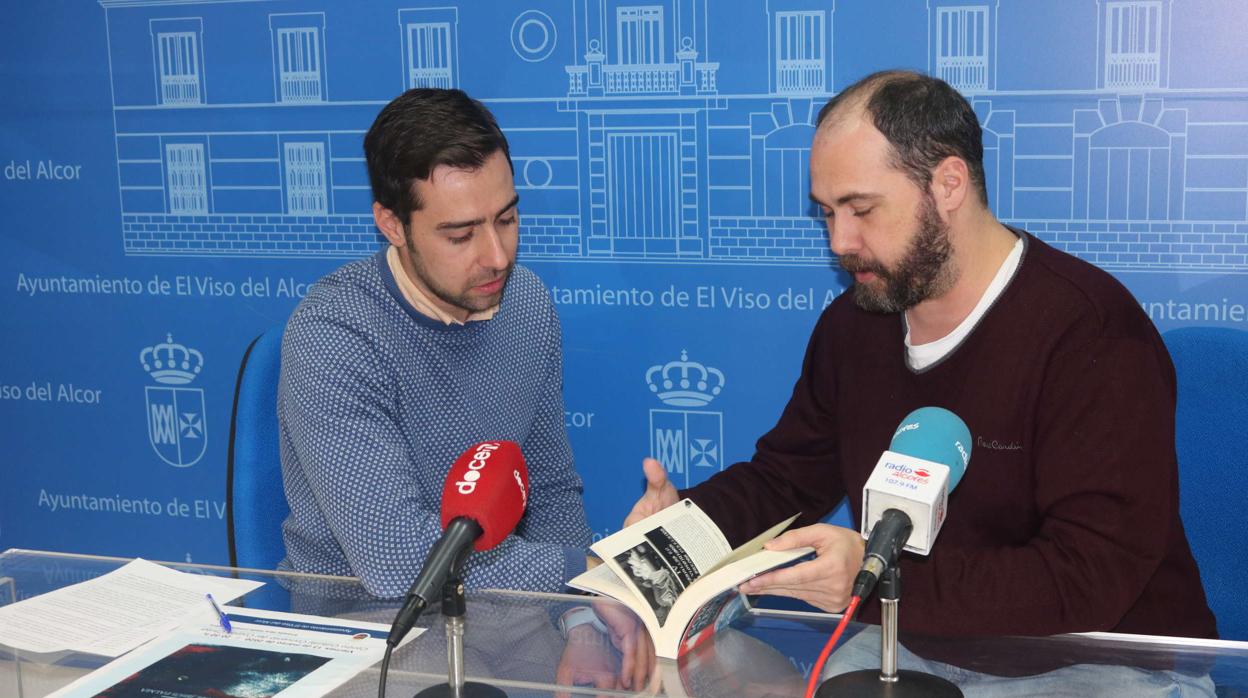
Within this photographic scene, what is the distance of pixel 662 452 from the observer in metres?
3.27

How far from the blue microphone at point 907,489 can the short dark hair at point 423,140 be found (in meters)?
1.16

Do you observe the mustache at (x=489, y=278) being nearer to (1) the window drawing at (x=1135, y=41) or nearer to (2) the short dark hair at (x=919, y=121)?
(2) the short dark hair at (x=919, y=121)

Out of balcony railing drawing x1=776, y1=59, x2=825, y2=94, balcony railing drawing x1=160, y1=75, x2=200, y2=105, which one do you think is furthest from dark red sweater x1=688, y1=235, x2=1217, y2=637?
balcony railing drawing x1=160, y1=75, x2=200, y2=105

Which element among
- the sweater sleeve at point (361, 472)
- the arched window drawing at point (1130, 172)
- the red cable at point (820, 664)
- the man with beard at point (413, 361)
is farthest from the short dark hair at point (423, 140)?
the arched window drawing at point (1130, 172)

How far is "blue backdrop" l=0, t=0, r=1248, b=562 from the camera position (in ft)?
9.05

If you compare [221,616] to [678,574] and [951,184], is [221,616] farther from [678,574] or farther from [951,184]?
[951,184]

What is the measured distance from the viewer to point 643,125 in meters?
3.12

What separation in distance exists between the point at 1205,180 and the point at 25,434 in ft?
11.5

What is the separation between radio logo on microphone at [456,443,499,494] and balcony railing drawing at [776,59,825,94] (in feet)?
5.32

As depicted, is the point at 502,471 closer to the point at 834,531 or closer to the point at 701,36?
the point at 834,531

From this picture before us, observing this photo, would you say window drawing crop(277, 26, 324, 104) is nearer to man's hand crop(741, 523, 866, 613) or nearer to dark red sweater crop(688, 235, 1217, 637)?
dark red sweater crop(688, 235, 1217, 637)

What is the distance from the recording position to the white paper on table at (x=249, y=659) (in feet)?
5.45

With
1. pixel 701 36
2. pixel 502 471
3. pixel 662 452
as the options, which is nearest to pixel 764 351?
pixel 662 452

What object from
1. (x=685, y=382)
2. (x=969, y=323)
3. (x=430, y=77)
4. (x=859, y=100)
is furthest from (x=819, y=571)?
(x=430, y=77)
